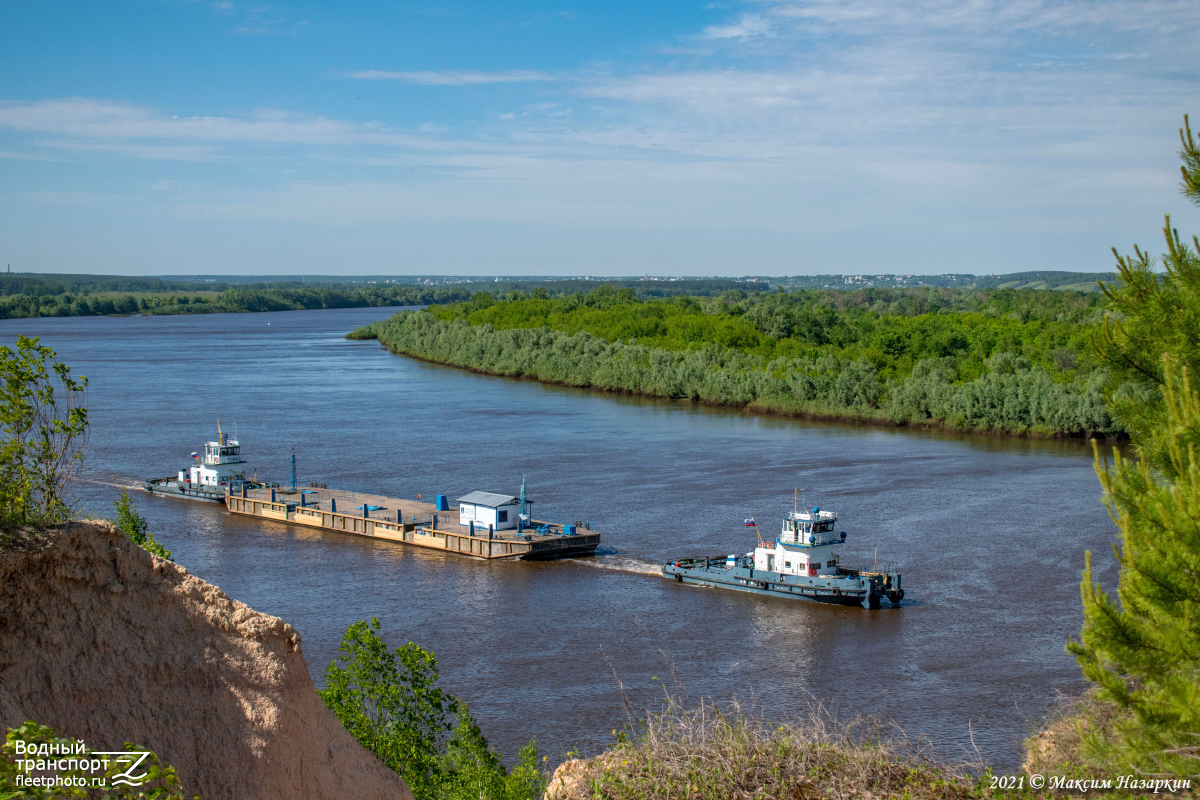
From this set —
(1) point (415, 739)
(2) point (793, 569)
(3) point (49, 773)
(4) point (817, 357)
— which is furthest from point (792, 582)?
(4) point (817, 357)

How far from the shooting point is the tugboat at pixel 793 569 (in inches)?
1325

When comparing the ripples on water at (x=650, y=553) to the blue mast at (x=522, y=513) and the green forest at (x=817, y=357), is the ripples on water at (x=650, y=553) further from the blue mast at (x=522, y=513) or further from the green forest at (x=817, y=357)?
the green forest at (x=817, y=357)

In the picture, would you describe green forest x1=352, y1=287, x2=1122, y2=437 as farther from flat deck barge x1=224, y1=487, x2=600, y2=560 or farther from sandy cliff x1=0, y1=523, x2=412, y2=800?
sandy cliff x1=0, y1=523, x2=412, y2=800

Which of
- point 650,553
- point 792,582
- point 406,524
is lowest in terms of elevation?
point 792,582

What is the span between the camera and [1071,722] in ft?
52.0

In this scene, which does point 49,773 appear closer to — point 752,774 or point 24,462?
point 24,462

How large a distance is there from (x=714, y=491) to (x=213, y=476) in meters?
22.3

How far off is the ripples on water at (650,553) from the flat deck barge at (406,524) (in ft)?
2.28

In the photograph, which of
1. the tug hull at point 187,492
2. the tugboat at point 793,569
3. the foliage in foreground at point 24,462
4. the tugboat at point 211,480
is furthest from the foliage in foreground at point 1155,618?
the tug hull at point 187,492

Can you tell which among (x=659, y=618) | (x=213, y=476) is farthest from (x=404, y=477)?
(x=659, y=618)

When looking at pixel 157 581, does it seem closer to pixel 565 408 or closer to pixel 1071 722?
pixel 1071 722

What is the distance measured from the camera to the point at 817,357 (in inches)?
3401

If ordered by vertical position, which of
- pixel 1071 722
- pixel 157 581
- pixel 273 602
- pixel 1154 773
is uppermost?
pixel 157 581

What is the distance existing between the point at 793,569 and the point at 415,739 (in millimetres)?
21521
